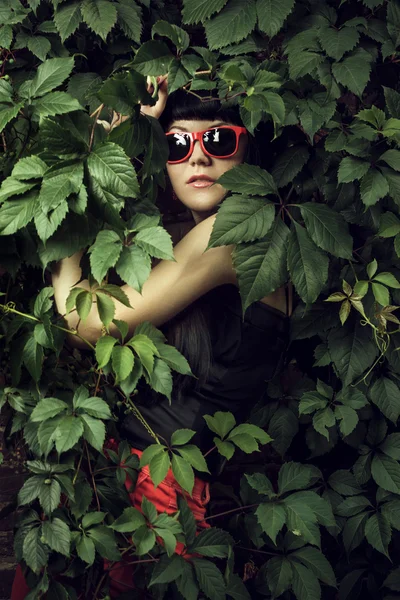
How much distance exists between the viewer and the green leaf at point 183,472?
6.63 feet

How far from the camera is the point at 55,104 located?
1984 millimetres

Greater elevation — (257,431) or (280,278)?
(280,278)

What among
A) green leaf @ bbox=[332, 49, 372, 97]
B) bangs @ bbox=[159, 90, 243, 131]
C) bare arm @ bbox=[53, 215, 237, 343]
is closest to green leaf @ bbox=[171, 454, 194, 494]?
bare arm @ bbox=[53, 215, 237, 343]

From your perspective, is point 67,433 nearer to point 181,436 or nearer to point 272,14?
point 181,436

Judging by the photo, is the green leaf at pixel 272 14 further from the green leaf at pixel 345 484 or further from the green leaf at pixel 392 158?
the green leaf at pixel 345 484

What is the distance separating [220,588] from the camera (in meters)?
2.08

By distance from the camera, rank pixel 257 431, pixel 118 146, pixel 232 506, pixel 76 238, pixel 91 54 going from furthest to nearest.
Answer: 1. pixel 232 506
2. pixel 91 54
3. pixel 257 431
4. pixel 76 238
5. pixel 118 146

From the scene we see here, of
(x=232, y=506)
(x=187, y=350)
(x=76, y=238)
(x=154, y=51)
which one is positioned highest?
(x=154, y=51)

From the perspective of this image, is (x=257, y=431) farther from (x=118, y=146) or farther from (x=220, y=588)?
(x=118, y=146)

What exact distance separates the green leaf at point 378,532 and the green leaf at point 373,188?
2.81 ft

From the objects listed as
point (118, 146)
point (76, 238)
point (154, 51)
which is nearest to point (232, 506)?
point (76, 238)

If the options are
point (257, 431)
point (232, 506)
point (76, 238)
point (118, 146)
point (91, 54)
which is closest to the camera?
point (118, 146)

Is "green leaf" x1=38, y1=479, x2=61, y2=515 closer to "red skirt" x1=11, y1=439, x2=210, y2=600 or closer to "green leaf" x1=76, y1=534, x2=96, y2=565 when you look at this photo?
"green leaf" x1=76, y1=534, x2=96, y2=565

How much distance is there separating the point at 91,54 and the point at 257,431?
3.78ft
